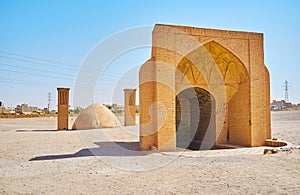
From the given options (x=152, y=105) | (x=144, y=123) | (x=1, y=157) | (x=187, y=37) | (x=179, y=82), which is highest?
(x=187, y=37)

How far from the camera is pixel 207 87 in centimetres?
1300

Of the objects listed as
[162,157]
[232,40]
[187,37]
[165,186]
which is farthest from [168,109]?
[165,186]

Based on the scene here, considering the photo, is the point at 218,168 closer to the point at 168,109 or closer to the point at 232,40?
the point at 168,109

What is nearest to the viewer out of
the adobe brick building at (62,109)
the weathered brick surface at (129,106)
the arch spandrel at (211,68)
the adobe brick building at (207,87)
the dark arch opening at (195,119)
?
the adobe brick building at (207,87)

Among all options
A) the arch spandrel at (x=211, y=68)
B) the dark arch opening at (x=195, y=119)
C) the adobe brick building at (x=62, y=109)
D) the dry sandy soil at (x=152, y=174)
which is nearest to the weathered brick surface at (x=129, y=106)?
the adobe brick building at (x=62, y=109)

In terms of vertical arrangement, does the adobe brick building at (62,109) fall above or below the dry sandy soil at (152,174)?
above

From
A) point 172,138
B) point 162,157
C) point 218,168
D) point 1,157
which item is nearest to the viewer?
point 218,168

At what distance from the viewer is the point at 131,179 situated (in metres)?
5.96

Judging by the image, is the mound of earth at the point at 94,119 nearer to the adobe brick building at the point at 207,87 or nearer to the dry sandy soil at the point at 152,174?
the adobe brick building at the point at 207,87

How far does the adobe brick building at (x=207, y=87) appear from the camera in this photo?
394 inches

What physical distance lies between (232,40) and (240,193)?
790 centimetres

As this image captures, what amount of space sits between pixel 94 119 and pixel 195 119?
968 cm

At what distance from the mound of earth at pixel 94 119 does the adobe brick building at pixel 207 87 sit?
9.02m

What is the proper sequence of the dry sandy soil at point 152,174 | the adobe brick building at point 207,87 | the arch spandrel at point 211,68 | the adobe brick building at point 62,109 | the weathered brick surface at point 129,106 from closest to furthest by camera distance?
the dry sandy soil at point 152,174
the adobe brick building at point 207,87
the arch spandrel at point 211,68
the adobe brick building at point 62,109
the weathered brick surface at point 129,106
